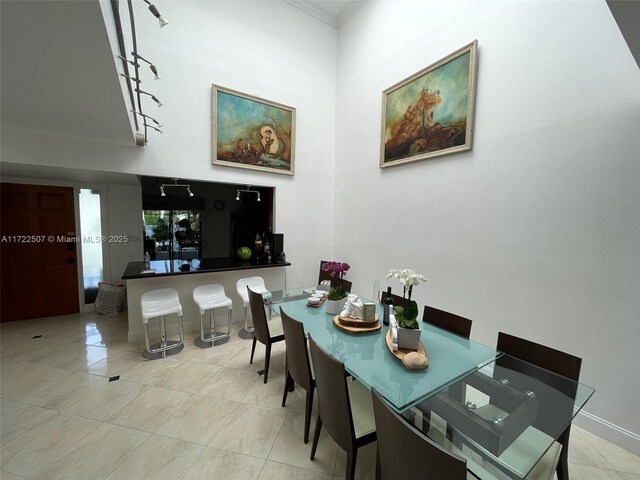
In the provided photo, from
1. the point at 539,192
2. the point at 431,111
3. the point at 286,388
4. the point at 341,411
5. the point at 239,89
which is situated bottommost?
the point at 286,388

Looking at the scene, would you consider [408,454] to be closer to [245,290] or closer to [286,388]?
[286,388]

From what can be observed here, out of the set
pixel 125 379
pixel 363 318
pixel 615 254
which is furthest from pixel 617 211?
pixel 125 379

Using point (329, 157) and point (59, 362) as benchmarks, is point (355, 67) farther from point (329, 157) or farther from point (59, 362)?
point (59, 362)

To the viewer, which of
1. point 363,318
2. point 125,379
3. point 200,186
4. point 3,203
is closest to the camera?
point 363,318

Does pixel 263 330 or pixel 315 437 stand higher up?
pixel 263 330

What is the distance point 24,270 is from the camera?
3588mm

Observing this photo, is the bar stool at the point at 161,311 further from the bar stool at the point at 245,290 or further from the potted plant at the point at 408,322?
the potted plant at the point at 408,322

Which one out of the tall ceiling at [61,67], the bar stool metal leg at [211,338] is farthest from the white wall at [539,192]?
the bar stool metal leg at [211,338]

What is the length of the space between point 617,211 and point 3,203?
6761mm

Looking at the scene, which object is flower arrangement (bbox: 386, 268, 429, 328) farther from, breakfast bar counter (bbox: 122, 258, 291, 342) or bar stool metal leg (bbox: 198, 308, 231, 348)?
breakfast bar counter (bbox: 122, 258, 291, 342)

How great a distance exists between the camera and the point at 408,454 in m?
0.87

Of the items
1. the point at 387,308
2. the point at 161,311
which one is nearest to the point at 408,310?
the point at 387,308

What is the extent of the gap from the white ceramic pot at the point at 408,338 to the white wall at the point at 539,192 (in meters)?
1.40

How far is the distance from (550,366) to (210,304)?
3166 millimetres
